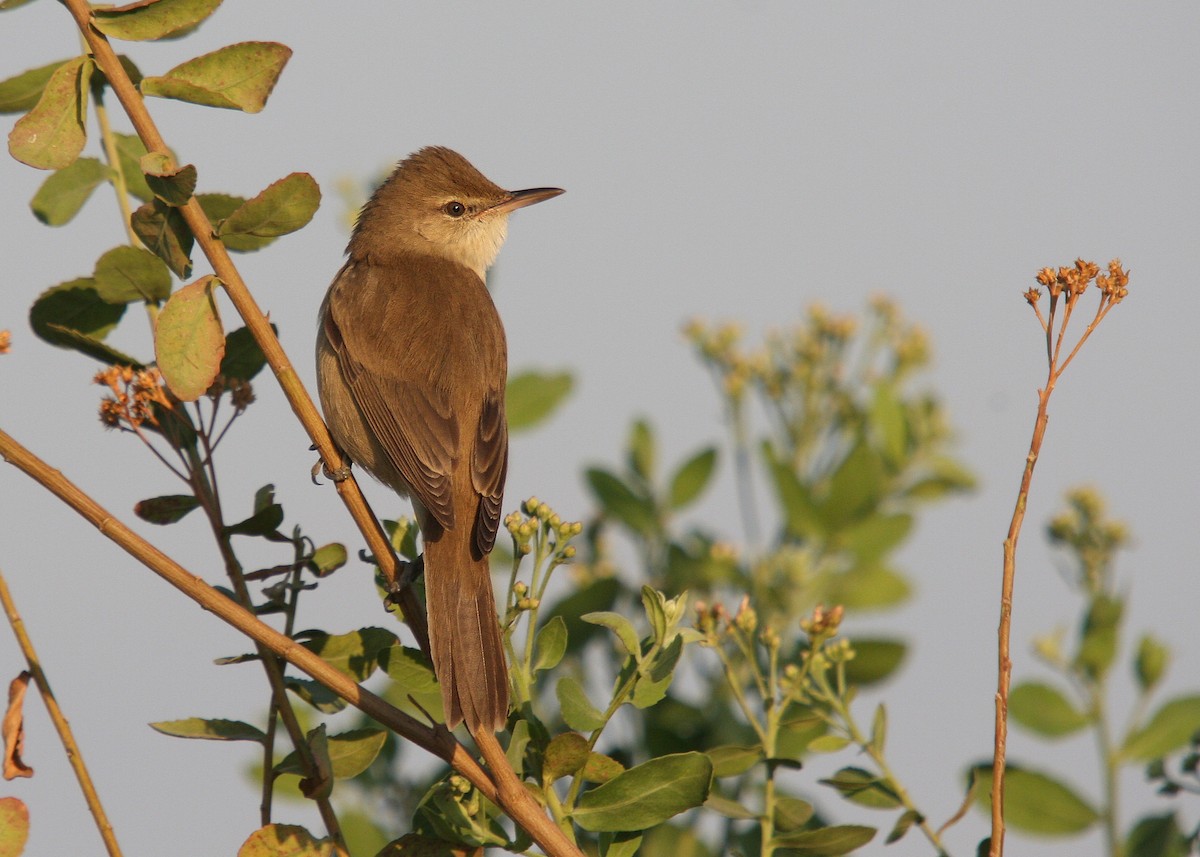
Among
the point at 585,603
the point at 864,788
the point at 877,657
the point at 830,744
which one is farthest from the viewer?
the point at 877,657

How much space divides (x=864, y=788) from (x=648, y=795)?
1.78 feet

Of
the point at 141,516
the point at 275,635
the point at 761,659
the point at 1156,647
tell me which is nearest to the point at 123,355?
the point at 141,516

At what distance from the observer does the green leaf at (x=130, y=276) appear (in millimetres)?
2572

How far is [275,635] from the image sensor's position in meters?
2.09

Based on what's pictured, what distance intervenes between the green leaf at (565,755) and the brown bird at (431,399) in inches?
22.4

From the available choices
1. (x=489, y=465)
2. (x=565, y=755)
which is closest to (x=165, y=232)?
(x=565, y=755)

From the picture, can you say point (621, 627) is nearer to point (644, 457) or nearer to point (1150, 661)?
point (1150, 661)

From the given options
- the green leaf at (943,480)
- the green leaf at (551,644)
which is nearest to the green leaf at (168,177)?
the green leaf at (551,644)

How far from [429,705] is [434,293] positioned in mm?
1571

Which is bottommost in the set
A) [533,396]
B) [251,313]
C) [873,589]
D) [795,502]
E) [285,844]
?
[285,844]

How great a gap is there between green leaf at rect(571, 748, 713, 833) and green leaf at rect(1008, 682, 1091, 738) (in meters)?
1.70

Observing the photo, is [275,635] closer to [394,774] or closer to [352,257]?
[394,774]

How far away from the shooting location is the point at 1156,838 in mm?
2762

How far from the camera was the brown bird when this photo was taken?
10.5ft
